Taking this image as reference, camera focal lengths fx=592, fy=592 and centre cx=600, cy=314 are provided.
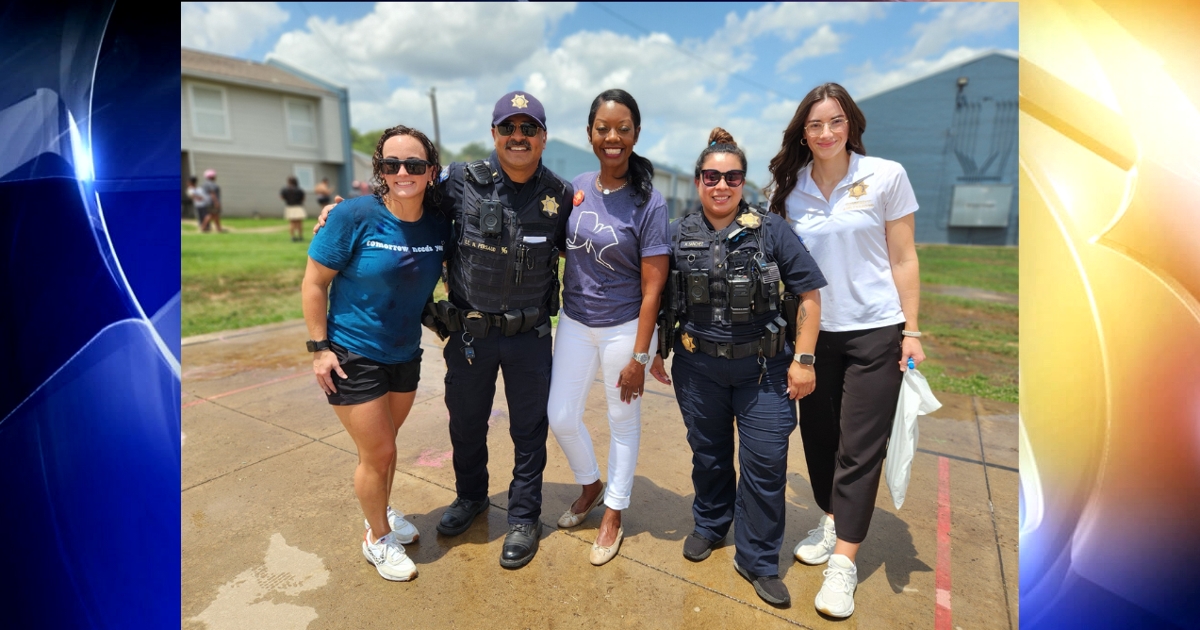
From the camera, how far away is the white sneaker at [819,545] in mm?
2832

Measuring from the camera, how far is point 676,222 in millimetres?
2699

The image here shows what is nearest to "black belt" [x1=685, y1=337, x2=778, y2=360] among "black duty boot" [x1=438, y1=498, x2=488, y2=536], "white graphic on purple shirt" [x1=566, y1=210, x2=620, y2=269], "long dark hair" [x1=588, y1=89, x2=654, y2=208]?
"white graphic on purple shirt" [x1=566, y1=210, x2=620, y2=269]

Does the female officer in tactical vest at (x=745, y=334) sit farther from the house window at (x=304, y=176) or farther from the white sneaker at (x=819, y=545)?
the house window at (x=304, y=176)

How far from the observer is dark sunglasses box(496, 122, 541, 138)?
8.50ft

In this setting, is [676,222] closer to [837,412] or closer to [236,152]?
[837,412]

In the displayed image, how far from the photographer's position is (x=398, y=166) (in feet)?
7.88

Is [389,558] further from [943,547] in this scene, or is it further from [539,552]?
[943,547]

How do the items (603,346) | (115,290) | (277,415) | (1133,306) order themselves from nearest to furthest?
1. (1133,306)
2. (115,290)
3. (603,346)
4. (277,415)

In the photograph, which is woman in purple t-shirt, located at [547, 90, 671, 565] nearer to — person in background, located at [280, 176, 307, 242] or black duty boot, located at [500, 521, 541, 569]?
black duty boot, located at [500, 521, 541, 569]

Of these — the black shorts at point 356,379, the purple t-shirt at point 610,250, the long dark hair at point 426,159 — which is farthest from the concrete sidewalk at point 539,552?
the long dark hair at point 426,159

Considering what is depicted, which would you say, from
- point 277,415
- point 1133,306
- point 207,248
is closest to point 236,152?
point 207,248

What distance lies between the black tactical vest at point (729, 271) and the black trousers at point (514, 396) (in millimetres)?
768

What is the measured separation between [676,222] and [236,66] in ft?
102

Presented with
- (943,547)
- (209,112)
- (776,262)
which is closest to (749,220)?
(776,262)
